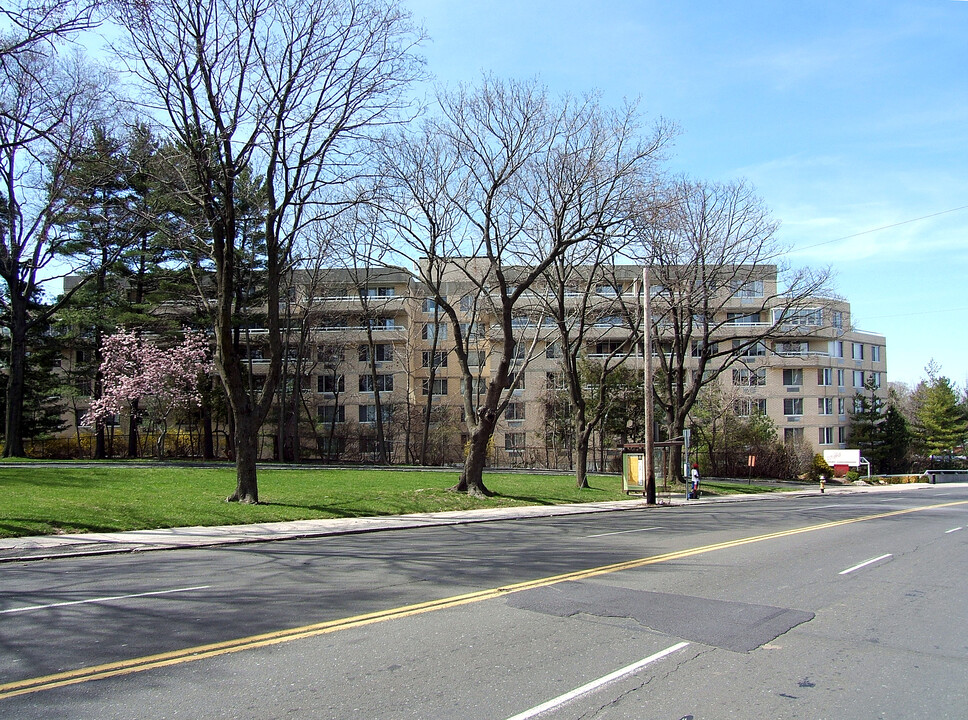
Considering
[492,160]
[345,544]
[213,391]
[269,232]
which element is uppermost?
[492,160]

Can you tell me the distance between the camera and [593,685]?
5.72m

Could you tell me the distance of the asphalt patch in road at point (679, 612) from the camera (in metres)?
7.32

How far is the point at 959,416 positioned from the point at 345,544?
3136 inches

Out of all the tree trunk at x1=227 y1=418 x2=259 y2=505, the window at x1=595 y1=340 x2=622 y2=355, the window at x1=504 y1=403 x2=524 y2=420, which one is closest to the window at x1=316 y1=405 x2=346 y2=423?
the window at x1=504 y1=403 x2=524 y2=420

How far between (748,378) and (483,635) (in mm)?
52265

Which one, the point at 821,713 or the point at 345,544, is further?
the point at 345,544

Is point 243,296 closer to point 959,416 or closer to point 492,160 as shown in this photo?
point 492,160

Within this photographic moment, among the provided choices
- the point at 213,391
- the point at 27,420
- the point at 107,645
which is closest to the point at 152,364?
the point at 213,391

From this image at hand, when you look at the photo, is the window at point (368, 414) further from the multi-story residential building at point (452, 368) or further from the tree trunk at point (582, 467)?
the tree trunk at point (582, 467)

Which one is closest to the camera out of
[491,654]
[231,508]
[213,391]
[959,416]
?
[491,654]

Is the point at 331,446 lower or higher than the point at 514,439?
lower

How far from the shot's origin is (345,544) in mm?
14195

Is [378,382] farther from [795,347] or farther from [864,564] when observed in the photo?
[864,564]

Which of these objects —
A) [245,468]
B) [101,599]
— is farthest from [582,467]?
[101,599]
